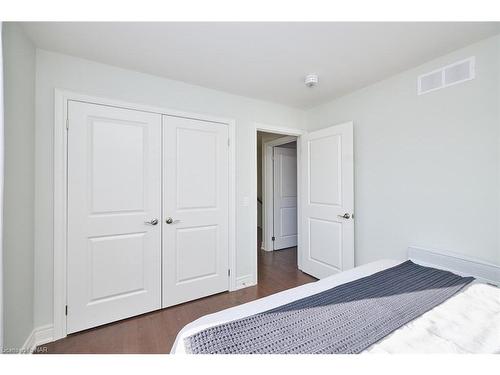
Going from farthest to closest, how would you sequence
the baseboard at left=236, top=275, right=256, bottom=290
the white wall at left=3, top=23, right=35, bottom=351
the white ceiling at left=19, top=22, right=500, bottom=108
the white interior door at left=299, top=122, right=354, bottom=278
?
the baseboard at left=236, top=275, right=256, bottom=290
the white interior door at left=299, top=122, right=354, bottom=278
the white ceiling at left=19, top=22, right=500, bottom=108
the white wall at left=3, top=23, right=35, bottom=351

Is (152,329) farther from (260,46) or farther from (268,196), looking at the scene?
(268,196)

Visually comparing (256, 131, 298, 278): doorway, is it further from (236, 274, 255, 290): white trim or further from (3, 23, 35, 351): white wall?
(3, 23, 35, 351): white wall

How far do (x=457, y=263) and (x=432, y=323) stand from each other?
3.40 feet

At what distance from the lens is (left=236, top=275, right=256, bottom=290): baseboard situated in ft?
8.78

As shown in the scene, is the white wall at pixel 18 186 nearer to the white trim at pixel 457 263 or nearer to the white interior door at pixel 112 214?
the white interior door at pixel 112 214

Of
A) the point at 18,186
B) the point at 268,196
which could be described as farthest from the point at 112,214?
the point at 268,196

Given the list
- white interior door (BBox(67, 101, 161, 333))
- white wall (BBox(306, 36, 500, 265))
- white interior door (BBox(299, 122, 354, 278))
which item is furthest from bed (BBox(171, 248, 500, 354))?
white interior door (BBox(67, 101, 161, 333))

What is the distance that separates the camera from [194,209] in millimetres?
2404

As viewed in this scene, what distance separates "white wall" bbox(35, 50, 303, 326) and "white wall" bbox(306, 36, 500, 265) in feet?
4.22

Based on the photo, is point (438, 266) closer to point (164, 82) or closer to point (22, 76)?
point (164, 82)

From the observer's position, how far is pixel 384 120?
2.33m

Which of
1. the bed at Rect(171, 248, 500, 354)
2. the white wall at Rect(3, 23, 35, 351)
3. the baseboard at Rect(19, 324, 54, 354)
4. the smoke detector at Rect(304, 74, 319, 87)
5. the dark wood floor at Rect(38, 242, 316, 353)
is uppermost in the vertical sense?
the smoke detector at Rect(304, 74, 319, 87)
